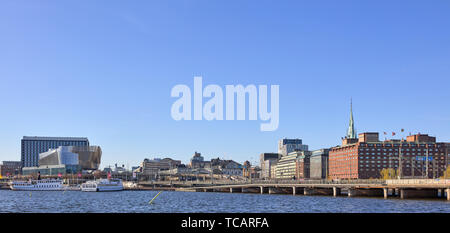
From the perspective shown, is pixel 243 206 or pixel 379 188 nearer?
pixel 243 206

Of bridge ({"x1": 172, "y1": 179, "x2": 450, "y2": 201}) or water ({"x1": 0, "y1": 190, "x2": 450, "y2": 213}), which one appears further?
bridge ({"x1": 172, "y1": 179, "x2": 450, "y2": 201})

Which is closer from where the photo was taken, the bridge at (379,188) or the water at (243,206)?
the water at (243,206)

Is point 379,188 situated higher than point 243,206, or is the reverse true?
point 243,206
